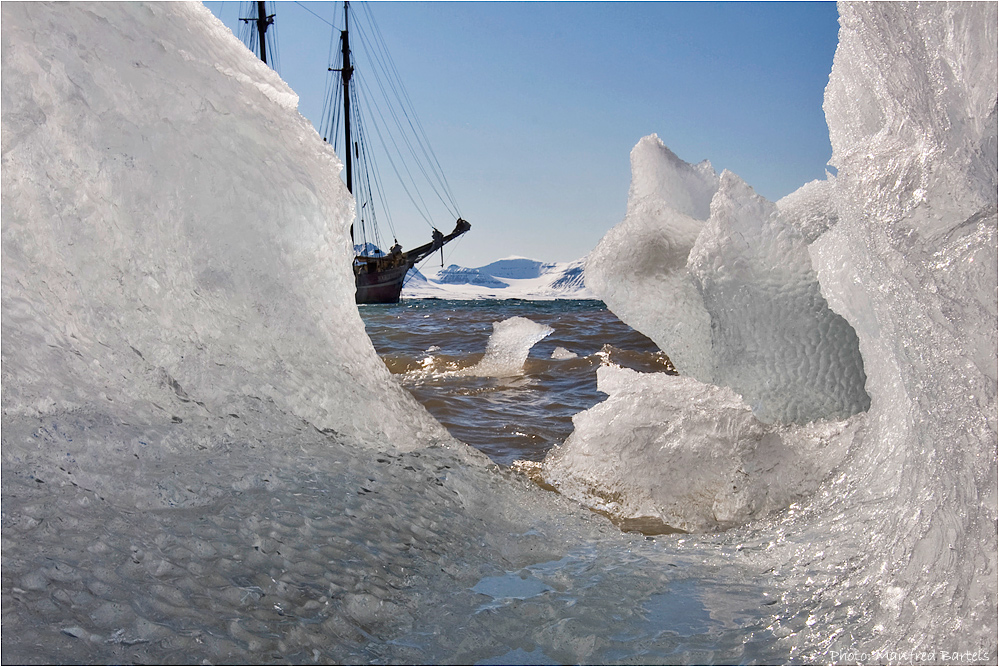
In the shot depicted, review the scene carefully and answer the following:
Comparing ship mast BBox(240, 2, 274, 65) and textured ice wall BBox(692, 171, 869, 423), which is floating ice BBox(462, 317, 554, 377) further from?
ship mast BBox(240, 2, 274, 65)

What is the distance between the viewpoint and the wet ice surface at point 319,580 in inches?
46.8

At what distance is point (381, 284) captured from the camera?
37844mm

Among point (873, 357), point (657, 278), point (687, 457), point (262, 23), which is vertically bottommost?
point (687, 457)

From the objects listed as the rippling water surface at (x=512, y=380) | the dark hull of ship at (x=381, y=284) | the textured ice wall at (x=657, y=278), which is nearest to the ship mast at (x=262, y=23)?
the dark hull of ship at (x=381, y=284)

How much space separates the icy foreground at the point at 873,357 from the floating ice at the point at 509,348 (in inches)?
127

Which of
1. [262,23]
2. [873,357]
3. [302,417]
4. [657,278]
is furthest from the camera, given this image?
[262,23]

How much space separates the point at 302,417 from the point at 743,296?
228cm

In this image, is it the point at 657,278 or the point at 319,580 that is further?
the point at 657,278

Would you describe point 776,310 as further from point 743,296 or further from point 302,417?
point 302,417

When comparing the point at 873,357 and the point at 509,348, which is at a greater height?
the point at 509,348

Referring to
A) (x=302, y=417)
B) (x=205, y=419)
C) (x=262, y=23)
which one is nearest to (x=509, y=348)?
(x=302, y=417)

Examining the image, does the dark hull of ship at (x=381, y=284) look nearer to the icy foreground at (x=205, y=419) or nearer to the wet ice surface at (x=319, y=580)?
the icy foreground at (x=205, y=419)

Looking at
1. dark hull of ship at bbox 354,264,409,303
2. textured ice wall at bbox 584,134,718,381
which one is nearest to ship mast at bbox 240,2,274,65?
dark hull of ship at bbox 354,264,409,303

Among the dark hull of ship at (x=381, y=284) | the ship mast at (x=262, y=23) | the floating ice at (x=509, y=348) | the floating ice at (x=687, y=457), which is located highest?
the ship mast at (x=262, y=23)
